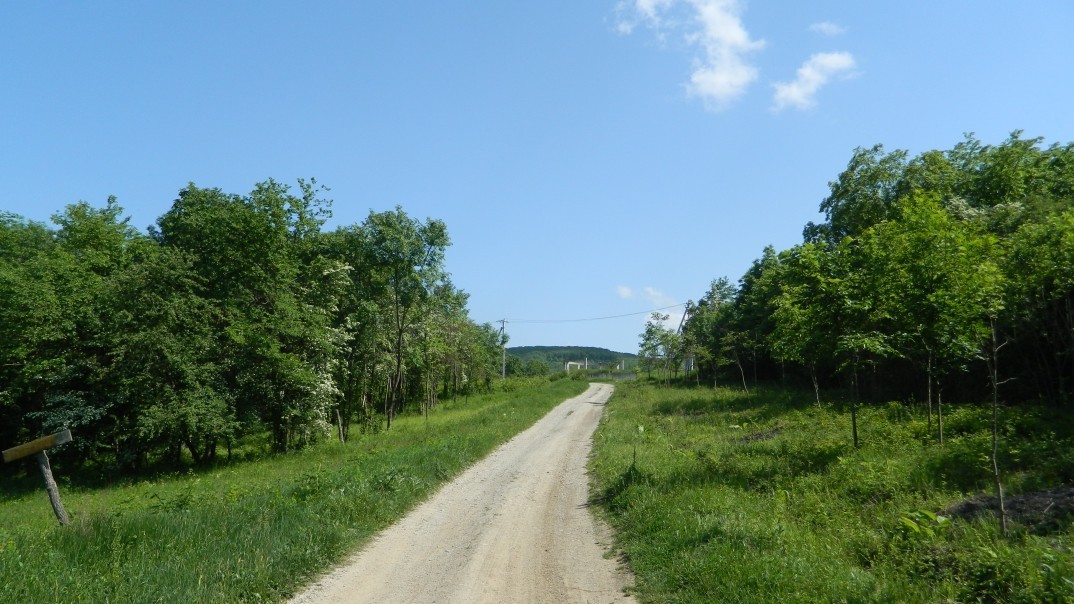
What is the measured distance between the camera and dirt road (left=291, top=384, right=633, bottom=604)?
732 cm

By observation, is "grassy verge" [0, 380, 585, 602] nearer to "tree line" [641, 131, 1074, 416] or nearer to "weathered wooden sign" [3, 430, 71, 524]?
"weathered wooden sign" [3, 430, 71, 524]

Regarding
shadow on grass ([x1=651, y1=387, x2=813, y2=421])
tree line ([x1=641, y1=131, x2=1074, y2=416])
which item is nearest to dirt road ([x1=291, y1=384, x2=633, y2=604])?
tree line ([x1=641, y1=131, x2=1074, y2=416])

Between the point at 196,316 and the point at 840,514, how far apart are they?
25.2 m

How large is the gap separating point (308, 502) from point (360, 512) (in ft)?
3.24

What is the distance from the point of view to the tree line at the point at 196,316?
22.4 m

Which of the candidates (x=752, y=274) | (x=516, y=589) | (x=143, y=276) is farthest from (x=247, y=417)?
(x=752, y=274)

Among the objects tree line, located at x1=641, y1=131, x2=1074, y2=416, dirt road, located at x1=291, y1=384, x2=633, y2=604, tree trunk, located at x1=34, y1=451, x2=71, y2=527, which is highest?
tree line, located at x1=641, y1=131, x2=1074, y2=416

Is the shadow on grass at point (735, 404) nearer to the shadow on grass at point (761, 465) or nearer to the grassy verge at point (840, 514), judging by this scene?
the grassy verge at point (840, 514)

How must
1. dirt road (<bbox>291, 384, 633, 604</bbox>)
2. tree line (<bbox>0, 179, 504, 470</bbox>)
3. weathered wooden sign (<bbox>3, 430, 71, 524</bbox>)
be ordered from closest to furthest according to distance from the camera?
dirt road (<bbox>291, 384, 633, 604</bbox>) < weathered wooden sign (<bbox>3, 430, 71, 524</bbox>) < tree line (<bbox>0, 179, 504, 470</bbox>)

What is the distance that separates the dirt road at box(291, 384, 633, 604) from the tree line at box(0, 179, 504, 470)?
14.6 metres

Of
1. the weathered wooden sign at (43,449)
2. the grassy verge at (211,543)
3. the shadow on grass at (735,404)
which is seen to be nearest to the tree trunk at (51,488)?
the weathered wooden sign at (43,449)

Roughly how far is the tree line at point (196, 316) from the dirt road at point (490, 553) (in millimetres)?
14616

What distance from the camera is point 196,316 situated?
2436 centimetres

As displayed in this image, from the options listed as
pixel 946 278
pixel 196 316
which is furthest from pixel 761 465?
pixel 196 316
